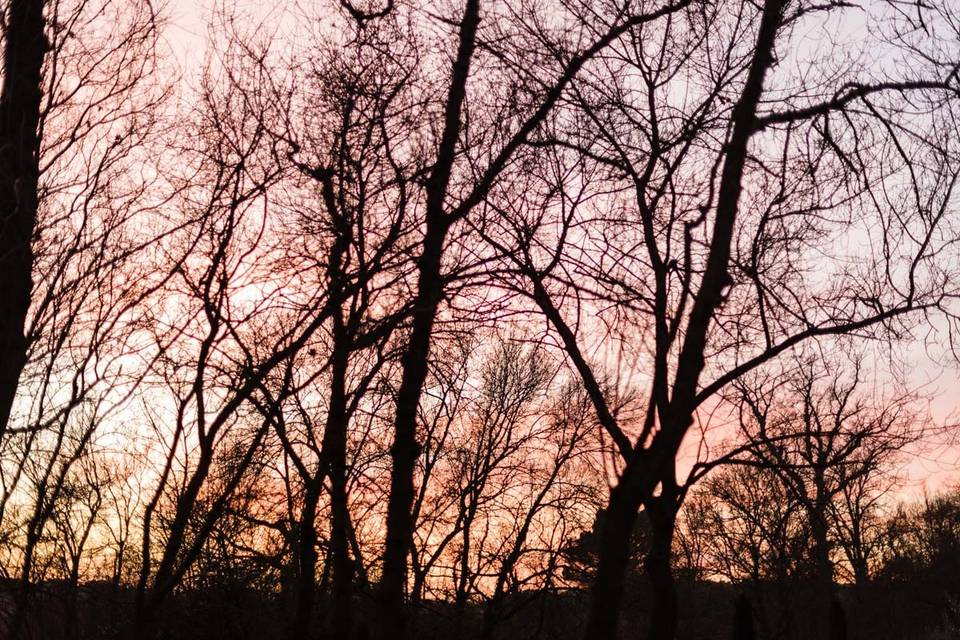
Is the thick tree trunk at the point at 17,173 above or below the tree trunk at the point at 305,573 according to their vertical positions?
above

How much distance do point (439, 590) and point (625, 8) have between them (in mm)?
18631

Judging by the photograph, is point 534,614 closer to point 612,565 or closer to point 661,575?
point 661,575

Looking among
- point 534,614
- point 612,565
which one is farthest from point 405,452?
point 534,614

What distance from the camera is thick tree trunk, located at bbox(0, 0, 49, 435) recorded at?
474 cm

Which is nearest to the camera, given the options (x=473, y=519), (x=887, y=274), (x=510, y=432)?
(x=887, y=274)

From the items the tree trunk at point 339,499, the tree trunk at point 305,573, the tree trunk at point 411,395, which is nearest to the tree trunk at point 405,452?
the tree trunk at point 411,395

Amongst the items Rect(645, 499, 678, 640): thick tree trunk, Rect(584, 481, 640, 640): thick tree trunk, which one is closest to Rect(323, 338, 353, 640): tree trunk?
Rect(584, 481, 640, 640): thick tree trunk

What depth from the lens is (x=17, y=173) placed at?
4.92 metres

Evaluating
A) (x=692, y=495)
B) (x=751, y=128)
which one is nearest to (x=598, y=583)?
(x=751, y=128)

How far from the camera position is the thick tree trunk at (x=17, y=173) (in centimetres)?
474

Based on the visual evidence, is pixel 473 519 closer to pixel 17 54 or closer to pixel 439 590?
pixel 439 590

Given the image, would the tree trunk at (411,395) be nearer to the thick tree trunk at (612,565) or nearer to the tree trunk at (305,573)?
the thick tree trunk at (612,565)

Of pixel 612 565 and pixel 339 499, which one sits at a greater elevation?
pixel 339 499

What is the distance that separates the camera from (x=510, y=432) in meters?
30.4
